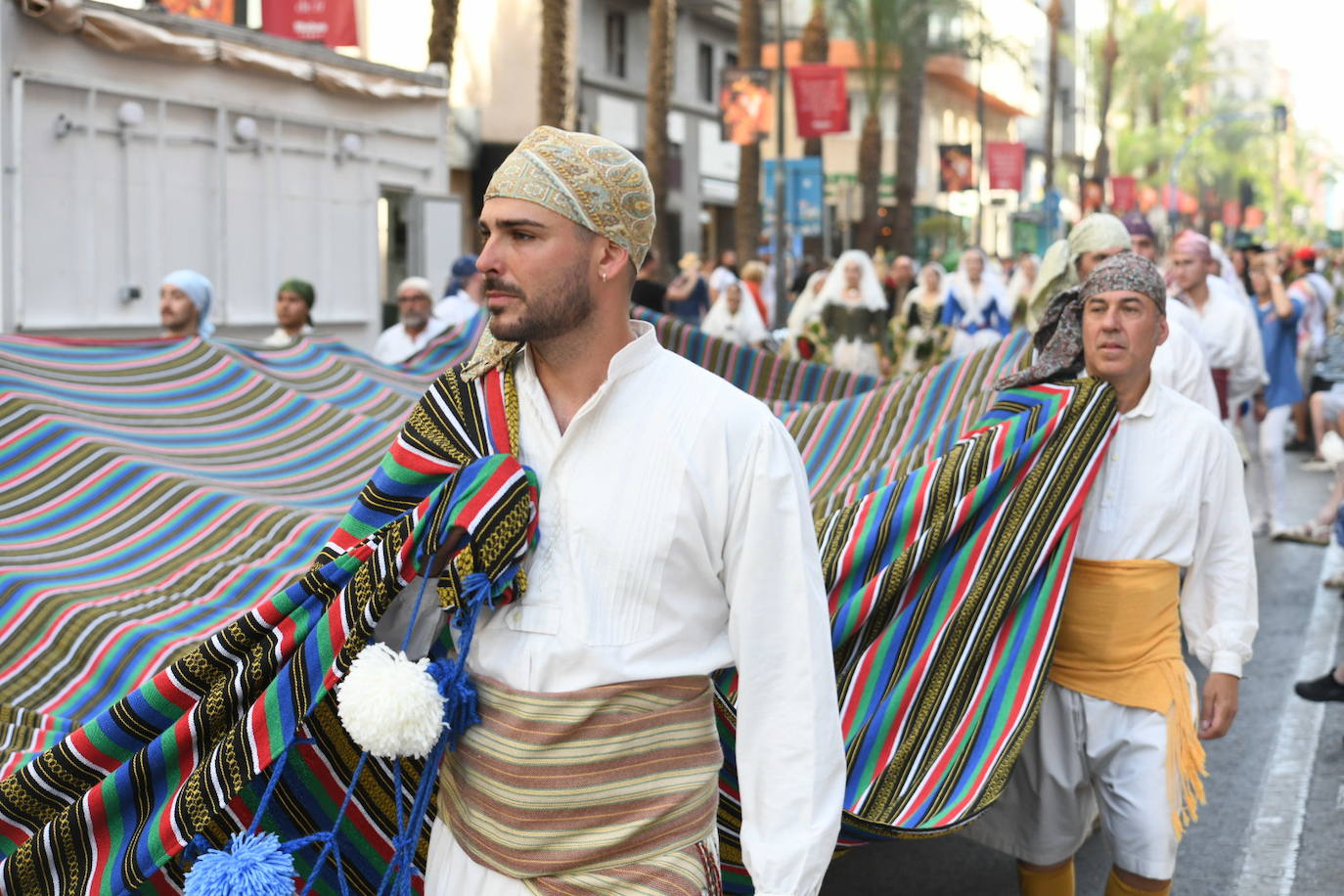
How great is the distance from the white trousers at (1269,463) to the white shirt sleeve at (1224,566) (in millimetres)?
8199

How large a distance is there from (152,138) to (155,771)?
1328 cm

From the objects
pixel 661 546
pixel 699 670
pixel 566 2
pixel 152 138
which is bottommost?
pixel 699 670

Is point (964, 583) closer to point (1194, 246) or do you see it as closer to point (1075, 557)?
point (1075, 557)

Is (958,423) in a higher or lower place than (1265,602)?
higher

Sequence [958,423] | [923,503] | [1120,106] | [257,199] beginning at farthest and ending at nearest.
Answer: [1120,106], [257,199], [958,423], [923,503]

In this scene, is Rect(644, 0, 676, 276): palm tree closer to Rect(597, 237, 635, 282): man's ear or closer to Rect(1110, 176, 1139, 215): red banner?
Rect(597, 237, 635, 282): man's ear

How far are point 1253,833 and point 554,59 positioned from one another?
20975 millimetres

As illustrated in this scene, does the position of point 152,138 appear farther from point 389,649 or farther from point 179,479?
point 389,649

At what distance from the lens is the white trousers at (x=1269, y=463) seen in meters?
12.6

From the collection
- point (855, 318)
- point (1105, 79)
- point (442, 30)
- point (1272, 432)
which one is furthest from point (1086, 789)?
point (1105, 79)

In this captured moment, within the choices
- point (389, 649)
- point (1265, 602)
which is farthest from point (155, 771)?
point (1265, 602)

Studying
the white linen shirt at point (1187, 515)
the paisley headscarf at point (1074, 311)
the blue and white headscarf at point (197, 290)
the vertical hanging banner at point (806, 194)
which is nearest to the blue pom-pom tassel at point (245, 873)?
the white linen shirt at point (1187, 515)

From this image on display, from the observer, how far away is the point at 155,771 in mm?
3240

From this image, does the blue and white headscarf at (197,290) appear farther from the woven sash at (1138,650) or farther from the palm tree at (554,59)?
the palm tree at (554,59)
